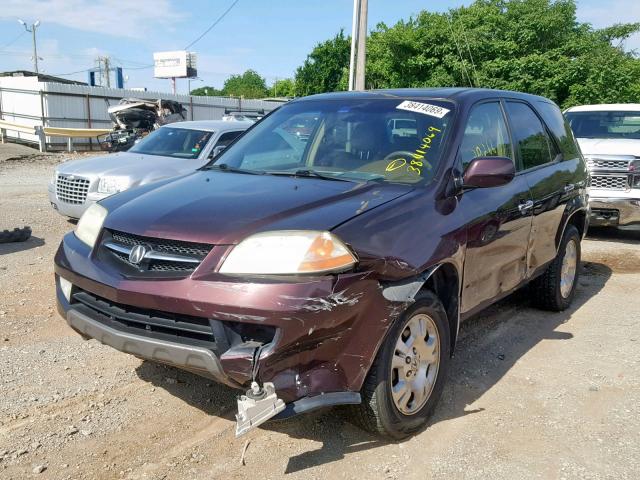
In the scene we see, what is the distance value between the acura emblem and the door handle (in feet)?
8.35

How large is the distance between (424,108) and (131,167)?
5.44 meters

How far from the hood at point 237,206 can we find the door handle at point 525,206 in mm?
1230

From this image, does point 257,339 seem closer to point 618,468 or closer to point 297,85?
point 618,468

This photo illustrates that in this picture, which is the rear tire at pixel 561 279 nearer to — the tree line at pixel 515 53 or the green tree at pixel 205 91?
the tree line at pixel 515 53

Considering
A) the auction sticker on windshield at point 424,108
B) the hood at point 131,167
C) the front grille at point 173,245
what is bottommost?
the hood at point 131,167

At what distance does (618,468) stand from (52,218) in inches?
335

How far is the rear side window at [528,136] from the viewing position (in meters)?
4.44

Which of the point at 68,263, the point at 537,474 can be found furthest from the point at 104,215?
the point at 537,474

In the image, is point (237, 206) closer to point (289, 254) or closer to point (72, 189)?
point (289, 254)

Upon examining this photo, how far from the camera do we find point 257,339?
2570 mm

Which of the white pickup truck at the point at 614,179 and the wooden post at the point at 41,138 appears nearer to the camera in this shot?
A: the white pickup truck at the point at 614,179

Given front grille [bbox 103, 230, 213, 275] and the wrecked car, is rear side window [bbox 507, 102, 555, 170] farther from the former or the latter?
the wrecked car

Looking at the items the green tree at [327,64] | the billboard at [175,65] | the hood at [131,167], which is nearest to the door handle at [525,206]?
the hood at [131,167]

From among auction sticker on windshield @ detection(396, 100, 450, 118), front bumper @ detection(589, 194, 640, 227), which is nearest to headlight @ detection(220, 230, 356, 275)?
auction sticker on windshield @ detection(396, 100, 450, 118)
